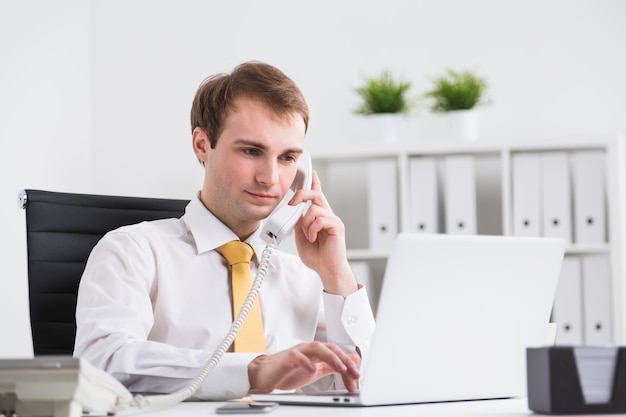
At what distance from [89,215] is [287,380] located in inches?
31.7

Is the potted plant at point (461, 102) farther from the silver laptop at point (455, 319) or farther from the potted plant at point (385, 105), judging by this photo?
the silver laptop at point (455, 319)

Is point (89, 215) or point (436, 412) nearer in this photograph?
point (436, 412)

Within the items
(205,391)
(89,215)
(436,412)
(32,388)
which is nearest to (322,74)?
(89,215)

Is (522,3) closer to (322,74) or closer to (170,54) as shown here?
(322,74)

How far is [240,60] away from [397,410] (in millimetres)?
2582

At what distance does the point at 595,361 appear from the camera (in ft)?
3.38

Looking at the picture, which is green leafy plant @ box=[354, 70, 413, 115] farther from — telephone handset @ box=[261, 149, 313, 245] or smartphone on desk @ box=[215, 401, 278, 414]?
smartphone on desk @ box=[215, 401, 278, 414]

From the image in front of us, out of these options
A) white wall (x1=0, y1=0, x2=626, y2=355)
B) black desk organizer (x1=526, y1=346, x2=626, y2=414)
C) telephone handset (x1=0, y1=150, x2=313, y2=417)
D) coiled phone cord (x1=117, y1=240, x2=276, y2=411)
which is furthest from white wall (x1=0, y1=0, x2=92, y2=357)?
black desk organizer (x1=526, y1=346, x2=626, y2=414)

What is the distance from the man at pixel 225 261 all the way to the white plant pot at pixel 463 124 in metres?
1.27

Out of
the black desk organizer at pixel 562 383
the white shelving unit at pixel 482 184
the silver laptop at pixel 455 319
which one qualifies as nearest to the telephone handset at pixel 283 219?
the silver laptop at pixel 455 319

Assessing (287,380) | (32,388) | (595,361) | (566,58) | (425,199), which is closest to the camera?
(32,388)

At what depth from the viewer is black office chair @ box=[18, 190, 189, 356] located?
1.83 m

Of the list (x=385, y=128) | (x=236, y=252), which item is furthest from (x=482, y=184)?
(x=236, y=252)

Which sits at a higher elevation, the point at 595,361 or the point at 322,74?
the point at 322,74
